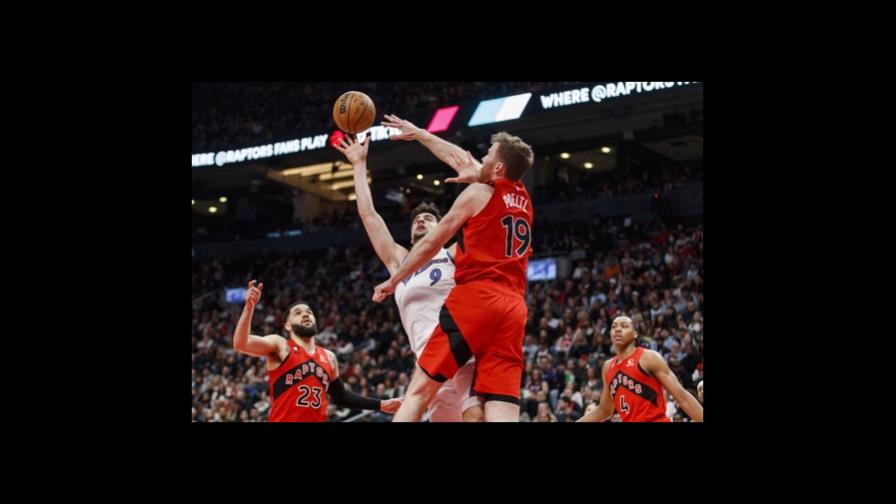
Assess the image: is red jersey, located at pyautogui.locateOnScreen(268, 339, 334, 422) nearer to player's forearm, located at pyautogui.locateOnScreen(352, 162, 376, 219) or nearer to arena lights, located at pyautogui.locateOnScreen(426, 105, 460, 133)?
player's forearm, located at pyautogui.locateOnScreen(352, 162, 376, 219)

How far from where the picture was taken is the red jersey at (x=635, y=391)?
7831 mm

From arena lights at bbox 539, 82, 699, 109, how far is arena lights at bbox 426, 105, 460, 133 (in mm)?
2436

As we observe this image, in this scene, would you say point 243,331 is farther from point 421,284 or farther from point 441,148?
point 441,148

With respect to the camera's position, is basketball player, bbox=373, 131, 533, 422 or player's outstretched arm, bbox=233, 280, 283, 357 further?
Result: player's outstretched arm, bbox=233, 280, 283, 357

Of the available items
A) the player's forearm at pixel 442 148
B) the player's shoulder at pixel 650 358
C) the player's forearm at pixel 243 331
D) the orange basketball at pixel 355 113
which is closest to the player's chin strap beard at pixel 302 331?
the player's forearm at pixel 243 331

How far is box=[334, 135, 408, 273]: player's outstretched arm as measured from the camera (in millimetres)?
6316

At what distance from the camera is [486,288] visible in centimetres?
547

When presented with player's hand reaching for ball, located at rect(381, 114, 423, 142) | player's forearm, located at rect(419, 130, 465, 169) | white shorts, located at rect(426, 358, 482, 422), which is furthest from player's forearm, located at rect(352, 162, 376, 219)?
white shorts, located at rect(426, 358, 482, 422)

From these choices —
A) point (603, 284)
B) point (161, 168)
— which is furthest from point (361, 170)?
point (603, 284)

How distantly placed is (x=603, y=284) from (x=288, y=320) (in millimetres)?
13289

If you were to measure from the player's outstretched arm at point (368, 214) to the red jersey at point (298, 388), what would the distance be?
1.59 meters

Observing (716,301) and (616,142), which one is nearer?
(716,301)
